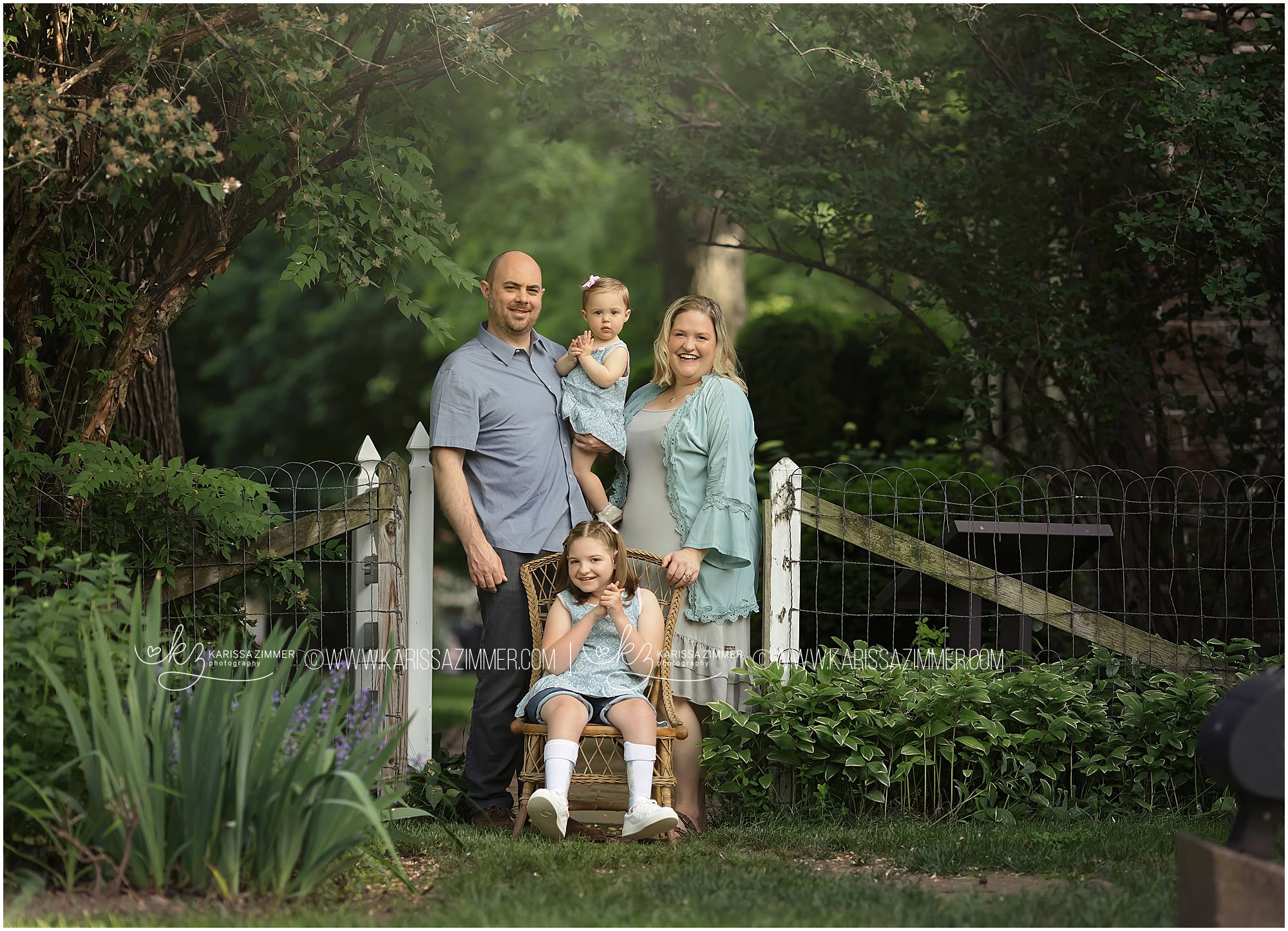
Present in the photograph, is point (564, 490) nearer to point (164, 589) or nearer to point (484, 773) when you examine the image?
point (484, 773)

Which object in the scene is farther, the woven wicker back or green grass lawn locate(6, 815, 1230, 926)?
the woven wicker back

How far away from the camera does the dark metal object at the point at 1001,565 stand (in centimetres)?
552

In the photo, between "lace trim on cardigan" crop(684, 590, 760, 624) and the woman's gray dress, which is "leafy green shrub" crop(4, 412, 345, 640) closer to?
the woman's gray dress

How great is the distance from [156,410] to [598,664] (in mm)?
3010

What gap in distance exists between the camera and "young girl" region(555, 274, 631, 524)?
16.1 feet

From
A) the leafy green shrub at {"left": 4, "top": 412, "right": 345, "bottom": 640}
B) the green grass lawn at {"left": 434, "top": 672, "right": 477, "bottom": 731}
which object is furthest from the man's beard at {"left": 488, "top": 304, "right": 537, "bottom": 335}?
the green grass lawn at {"left": 434, "top": 672, "right": 477, "bottom": 731}

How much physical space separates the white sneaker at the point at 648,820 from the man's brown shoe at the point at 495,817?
2.29 ft

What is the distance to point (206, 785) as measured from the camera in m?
3.42

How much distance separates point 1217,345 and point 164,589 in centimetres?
599

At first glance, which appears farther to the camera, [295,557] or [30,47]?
[295,557]

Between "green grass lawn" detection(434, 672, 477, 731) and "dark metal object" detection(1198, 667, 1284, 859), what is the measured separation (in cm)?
1158

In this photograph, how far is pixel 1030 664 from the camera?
5582 millimetres

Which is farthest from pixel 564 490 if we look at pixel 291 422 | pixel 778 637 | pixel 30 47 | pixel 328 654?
pixel 291 422

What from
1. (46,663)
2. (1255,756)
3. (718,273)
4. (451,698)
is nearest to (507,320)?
(46,663)
